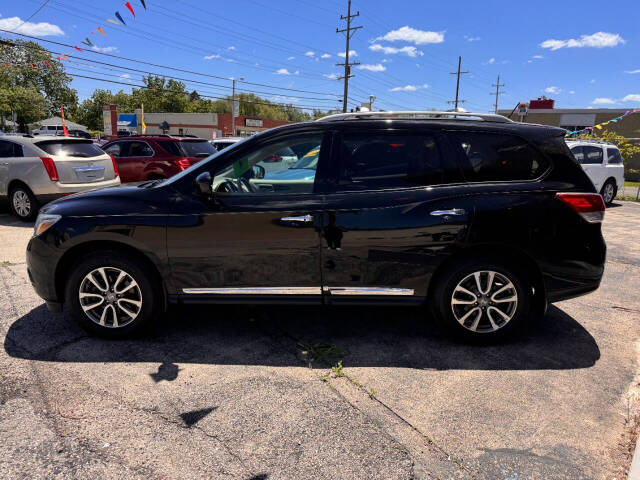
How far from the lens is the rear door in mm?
8219

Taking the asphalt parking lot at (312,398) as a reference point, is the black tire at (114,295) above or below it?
above

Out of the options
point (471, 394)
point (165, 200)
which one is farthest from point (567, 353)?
point (165, 200)

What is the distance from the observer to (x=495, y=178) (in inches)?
140

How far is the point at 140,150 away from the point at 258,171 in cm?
783

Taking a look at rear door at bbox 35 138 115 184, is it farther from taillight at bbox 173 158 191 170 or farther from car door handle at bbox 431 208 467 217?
car door handle at bbox 431 208 467 217

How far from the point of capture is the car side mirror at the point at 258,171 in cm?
365

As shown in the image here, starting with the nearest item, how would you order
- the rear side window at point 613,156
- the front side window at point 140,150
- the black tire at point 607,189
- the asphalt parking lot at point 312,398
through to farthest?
1. the asphalt parking lot at point 312,398
2. the front side window at point 140,150
3. the rear side window at point 613,156
4. the black tire at point 607,189

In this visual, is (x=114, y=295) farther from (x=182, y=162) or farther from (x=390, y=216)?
(x=182, y=162)

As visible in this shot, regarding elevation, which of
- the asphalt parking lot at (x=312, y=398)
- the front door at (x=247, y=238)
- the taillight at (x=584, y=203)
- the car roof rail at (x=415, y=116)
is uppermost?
the car roof rail at (x=415, y=116)

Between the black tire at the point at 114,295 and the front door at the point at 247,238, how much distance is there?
Result: 252 mm

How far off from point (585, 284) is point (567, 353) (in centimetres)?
57

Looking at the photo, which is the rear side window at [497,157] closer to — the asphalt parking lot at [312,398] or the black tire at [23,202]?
the asphalt parking lot at [312,398]

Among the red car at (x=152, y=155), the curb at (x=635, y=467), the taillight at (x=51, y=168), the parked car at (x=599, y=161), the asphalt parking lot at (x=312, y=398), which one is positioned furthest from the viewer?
the parked car at (x=599, y=161)

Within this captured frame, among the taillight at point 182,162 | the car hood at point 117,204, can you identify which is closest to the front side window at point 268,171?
the car hood at point 117,204
